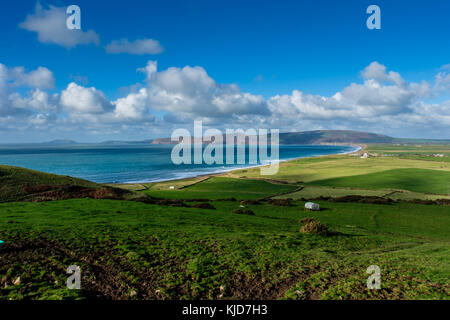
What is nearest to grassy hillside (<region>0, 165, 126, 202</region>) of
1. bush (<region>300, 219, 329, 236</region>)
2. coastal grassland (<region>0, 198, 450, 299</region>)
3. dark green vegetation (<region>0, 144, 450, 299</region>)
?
dark green vegetation (<region>0, 144, 450, 299</region>)

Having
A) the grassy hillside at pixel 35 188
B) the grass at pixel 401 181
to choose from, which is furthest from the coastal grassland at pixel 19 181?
the grass at pixel 401 181

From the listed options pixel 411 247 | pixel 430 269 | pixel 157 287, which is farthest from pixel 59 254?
pixel 411 247

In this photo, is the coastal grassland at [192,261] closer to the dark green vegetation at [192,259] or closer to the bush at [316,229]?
the dark green vegetation at [192,259]

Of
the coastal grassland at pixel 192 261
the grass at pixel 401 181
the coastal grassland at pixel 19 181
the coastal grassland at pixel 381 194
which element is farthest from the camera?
the grass at pixel 401 181

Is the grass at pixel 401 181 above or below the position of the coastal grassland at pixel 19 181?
below

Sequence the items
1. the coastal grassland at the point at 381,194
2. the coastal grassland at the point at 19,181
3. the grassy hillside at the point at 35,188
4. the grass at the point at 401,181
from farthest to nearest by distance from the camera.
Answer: the grass at the point at 401,181 < the coastal grassland at the point at 381,194 < the grassy hillside at the point at 35,188 < the coastal grassland at the point at 19,181

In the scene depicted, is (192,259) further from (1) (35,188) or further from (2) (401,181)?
(2) (401,181)

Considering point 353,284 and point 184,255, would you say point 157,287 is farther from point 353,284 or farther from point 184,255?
point 353,284

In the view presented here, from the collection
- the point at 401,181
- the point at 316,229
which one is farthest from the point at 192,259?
the point at 401,181

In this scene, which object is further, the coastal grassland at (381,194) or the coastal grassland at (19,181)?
the coastal grassland at (381,194)

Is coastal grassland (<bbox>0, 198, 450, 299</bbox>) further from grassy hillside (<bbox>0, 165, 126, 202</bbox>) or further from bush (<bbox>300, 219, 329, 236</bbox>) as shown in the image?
grassy hillside (<bbox>0, 165, 126, 202</bbox>)
